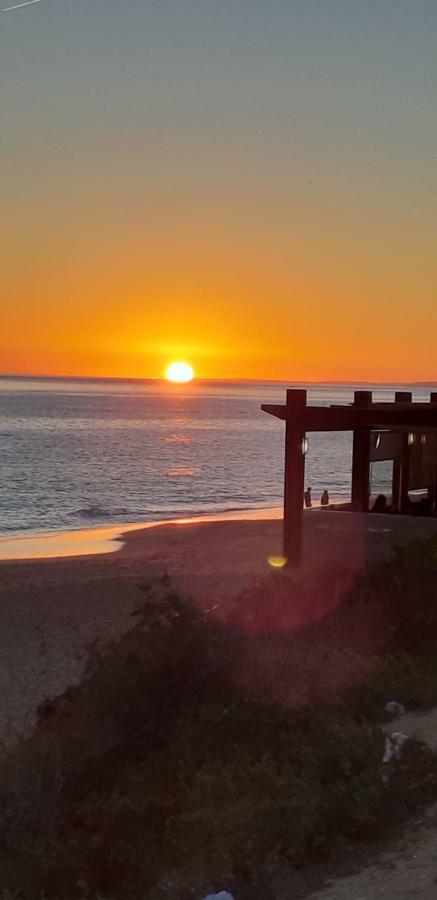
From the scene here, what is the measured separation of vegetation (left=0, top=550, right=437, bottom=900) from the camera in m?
5.30

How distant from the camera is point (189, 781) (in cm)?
611

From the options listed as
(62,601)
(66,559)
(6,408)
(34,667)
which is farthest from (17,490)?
(6,408)

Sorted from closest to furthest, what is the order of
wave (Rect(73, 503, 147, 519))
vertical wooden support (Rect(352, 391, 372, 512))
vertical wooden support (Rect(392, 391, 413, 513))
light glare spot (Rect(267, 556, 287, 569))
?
light glare spot (Rect(267, 556, 287, 569)) → vertical wooden support (Rect(352, 391, 372, 512)) → vertical wooden support (Rect(392, 391, 413, 513)) → wave (Rect(73, 503, 147, 519))

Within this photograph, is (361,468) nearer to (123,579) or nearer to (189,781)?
(123,579)

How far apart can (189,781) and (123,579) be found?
39.1ft

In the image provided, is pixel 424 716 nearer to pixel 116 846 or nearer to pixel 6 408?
pixel 116 846

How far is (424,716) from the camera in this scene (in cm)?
785

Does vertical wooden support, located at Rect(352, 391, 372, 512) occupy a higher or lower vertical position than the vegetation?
higher

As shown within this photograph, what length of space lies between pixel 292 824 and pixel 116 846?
1.09 metres

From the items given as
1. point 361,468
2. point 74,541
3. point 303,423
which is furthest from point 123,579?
point 74,541

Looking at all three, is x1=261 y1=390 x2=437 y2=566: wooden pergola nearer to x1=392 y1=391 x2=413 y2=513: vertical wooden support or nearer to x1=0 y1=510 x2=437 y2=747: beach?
x1=0 y1=510 x2=437 y2=747: beach

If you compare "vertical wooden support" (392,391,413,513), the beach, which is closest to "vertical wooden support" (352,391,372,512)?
the beach

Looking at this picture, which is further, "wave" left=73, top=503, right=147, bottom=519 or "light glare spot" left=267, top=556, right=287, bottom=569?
"wave" left=73, top=503, right=147, bottom=519

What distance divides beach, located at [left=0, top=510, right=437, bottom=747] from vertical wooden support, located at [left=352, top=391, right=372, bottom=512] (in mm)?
473
